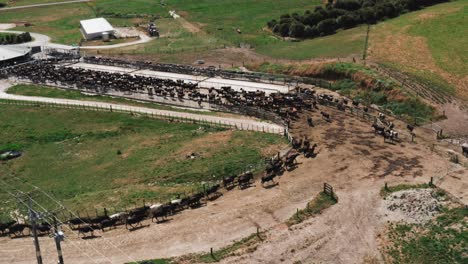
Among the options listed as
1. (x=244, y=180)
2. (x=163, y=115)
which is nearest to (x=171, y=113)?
(x=163, y=115)

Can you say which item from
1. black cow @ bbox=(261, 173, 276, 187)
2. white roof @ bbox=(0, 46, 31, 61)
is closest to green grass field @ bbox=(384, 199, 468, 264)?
black cow @ bbox=(261, 173, 276, 187)

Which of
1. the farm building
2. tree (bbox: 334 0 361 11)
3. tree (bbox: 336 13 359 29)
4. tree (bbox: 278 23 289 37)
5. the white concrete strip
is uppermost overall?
tree (bbox: 334 0 361 11)

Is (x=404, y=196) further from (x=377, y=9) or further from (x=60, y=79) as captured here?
(x=377, y=9)

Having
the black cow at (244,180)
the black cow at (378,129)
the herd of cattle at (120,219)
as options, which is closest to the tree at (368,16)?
the black cow at (378,129)

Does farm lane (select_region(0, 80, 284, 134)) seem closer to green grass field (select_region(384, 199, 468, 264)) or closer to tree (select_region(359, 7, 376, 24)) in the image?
green grass field (select_region(384, 199, 468, 264))

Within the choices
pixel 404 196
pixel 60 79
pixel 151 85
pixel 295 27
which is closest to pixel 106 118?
pixel 151 85

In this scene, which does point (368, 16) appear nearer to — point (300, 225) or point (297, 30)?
point (297, 30)

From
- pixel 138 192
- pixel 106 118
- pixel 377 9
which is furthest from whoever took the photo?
pixel 377 9
